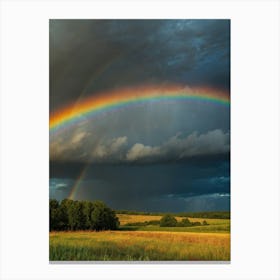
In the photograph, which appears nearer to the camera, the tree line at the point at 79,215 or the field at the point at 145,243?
the field at the point at 145,243

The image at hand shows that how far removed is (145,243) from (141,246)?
75mm

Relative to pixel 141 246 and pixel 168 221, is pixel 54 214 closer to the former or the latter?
pixel 141 246

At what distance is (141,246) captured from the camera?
834 centimetres

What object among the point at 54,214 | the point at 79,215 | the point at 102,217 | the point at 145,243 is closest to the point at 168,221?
the point at 145,243

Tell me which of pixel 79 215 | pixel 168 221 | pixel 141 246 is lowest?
pixel 141 246

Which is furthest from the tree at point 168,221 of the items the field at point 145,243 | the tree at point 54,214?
the tree at point 54,214

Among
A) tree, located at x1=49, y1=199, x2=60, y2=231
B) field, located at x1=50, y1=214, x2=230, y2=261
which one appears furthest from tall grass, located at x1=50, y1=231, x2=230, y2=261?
tree, located at x1=49, y1=199, x2=60, y2=231

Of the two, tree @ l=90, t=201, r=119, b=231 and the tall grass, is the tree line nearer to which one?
tree @ l=90, t=201, r=119, b=231

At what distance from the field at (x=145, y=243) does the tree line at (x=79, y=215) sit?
96 mm

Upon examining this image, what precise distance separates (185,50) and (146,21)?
0.74 metres

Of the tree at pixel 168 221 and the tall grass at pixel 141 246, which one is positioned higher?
the tree at pixel 168 221

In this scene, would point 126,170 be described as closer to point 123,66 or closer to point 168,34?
point 123,66

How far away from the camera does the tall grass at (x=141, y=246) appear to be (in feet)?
27.1

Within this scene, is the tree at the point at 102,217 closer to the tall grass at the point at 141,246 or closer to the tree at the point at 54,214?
the tall grass at the point at 141,246
